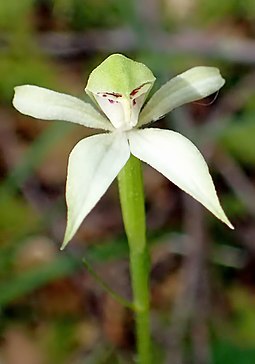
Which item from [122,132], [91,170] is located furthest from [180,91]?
[91,170]

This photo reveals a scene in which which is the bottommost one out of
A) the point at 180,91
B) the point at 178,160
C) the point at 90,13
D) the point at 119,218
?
the point at 119,218

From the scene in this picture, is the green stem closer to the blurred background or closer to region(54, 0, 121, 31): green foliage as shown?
the blurred background

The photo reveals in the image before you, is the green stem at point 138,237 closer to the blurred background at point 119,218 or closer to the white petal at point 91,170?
the white petal at point 91,170

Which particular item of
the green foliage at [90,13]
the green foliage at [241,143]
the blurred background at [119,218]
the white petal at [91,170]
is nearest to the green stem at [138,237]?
the white petal at [91,170]

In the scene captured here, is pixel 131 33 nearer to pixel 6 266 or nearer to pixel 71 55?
A: pixel 71 55

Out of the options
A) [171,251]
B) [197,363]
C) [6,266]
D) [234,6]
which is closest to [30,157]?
[6,266]

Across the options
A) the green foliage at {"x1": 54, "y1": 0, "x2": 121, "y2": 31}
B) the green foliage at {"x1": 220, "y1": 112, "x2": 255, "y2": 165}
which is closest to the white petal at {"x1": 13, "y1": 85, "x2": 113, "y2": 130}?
the green foliage at {"x1": 220, "y1": 112, "x2": 255, "y2": 165}

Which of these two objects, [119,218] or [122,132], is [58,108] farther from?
[119,218]
